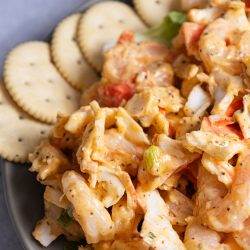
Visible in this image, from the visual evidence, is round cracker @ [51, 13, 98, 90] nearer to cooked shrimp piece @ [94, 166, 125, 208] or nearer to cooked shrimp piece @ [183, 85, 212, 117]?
cooked shrimp piece @ [183, 85, 212, 117]

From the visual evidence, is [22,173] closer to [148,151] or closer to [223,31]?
[148,151]

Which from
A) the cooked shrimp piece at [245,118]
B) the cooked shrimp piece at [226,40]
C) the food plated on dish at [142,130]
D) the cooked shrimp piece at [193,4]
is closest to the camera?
the food plated on dish at [142,130]

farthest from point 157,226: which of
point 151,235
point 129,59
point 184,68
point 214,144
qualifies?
point 129,59

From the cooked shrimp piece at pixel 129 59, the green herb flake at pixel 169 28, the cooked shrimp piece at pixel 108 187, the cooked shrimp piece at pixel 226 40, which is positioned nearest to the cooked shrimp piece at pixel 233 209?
the cooked shrimp piece at pixel 108 187

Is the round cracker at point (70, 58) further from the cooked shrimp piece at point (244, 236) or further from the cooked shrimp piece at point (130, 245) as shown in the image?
the cooked shrimp piece at point (244, 236)

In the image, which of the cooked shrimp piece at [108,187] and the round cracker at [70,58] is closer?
the cooked shrimp piece at [108,187]

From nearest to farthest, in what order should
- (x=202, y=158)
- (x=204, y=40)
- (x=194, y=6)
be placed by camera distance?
(x=202, y=158) < (x=204, y=40) < (x=194, y=6)

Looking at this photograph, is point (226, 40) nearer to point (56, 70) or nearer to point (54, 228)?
point (56, 70)

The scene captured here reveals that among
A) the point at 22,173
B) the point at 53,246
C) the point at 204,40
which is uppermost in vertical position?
the point at 204,40

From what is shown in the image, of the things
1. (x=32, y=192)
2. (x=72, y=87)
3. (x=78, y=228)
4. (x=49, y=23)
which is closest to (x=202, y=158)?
(x=78, y=228)
